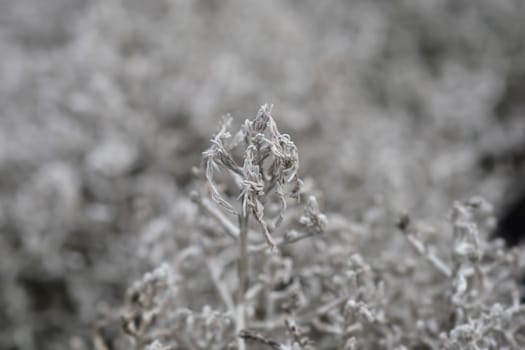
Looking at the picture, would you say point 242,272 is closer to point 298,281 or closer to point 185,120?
point 298,281

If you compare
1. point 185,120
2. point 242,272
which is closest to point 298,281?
point 242,272

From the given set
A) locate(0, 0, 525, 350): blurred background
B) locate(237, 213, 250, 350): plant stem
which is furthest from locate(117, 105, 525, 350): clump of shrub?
locate(0, 0, 525, 350): blurred background

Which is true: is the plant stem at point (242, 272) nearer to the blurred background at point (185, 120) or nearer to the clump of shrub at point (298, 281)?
the clump of shrub at point (298, 281)

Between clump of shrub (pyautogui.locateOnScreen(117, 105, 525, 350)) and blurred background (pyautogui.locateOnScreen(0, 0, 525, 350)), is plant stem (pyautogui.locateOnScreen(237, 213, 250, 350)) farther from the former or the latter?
blurred background (pyautogui.locateOnScreen(0, 0, 525, 350))

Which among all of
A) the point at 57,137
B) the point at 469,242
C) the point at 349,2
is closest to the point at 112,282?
the point at 57,137

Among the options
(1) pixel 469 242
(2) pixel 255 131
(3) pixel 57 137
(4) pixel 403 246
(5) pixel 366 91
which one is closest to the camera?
(2) pixel 255 131

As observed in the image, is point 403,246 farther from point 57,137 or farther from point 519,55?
point 519,55

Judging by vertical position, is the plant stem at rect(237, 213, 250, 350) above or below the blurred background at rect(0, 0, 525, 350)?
below

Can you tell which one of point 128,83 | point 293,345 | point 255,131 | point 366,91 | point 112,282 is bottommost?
point 293,345
